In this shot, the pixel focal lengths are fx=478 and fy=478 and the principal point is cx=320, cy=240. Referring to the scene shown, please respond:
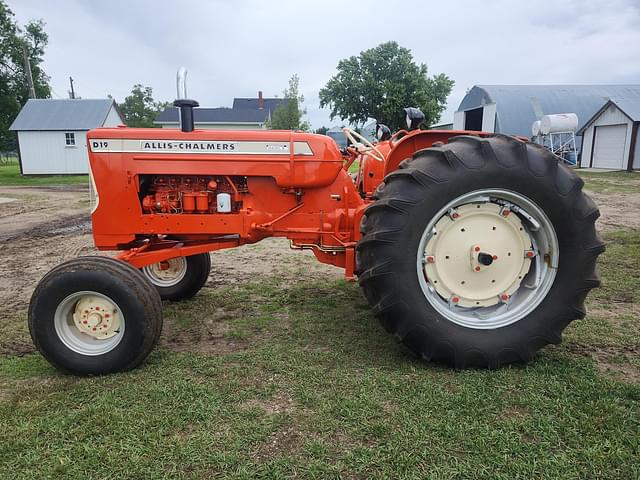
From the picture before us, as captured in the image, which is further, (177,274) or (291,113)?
(291,113)

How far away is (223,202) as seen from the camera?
3531 mm

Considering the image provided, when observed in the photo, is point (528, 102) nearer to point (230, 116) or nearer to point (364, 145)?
point (230, 116)

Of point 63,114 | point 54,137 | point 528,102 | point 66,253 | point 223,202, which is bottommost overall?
point 66,253

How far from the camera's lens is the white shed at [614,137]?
20.1m

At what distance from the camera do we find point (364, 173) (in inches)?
170

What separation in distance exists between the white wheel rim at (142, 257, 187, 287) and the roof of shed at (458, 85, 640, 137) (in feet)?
85.0

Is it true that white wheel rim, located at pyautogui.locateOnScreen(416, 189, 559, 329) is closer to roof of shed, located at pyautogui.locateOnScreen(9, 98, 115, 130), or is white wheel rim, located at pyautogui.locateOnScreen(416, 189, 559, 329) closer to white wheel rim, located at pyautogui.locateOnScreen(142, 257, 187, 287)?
white wheel rim, located at pyautogui.locateOnScreen(142, 257, 187, 287)

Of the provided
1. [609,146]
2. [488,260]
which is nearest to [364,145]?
[488,260]

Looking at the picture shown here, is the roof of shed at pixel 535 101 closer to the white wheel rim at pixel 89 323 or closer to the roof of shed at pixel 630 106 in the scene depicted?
the roof of shed at pixel 630 106

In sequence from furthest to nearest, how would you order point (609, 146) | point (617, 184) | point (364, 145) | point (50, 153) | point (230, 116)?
point (230, 116)
point (50, 153)
point (609, 146)
point (617, 184)
point (364, 145)

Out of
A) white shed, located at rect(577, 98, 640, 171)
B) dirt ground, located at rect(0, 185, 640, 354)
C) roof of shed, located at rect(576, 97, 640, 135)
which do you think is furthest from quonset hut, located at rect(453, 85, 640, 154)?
dirt ground, located at rect(0, 185, 640, 354)

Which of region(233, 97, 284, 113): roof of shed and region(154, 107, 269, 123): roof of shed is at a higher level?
region(233, 97, 284, 113): roof of shed

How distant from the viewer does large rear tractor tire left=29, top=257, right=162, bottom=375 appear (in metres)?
2.84

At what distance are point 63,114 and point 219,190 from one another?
81.8 ft
